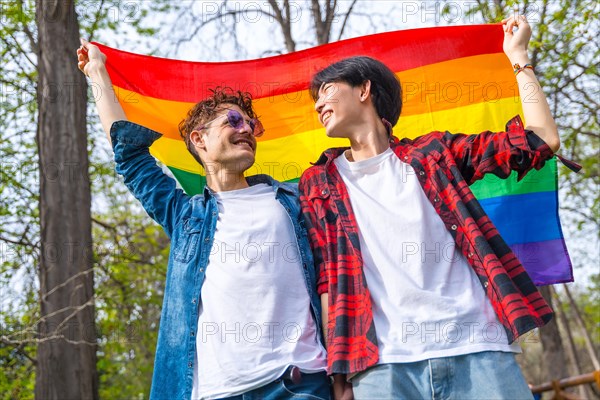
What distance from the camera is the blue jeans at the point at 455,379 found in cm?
250

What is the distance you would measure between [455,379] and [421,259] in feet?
1.50

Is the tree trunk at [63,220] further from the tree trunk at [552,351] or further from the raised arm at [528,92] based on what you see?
the tree trunk at [552,351]

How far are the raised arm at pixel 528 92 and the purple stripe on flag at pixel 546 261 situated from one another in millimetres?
1137

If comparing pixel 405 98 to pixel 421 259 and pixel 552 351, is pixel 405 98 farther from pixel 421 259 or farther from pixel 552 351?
pixel 552 351

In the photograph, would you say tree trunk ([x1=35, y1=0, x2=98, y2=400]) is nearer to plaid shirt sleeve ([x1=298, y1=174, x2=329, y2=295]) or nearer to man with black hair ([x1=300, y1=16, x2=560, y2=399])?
plaid shirt sleeve ([x1=298, y1=174, x2=329, y2=295])

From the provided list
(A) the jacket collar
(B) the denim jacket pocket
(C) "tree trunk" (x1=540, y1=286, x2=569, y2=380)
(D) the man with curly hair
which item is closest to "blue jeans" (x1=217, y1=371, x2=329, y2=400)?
(D) the man with curly hair

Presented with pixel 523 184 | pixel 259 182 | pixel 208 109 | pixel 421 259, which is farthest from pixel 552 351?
pixel 421 259

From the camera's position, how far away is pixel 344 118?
318 cm

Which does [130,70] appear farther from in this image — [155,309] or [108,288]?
[155,309]

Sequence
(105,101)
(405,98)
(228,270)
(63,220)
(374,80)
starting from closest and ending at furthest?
(228,270), (374,80), (105,101), (405,98), (63,220)

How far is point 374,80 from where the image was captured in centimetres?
329

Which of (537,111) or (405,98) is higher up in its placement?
(405,98)

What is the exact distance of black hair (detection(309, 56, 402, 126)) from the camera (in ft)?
10.8

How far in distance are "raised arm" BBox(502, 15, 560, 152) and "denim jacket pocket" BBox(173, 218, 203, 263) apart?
142 cm
